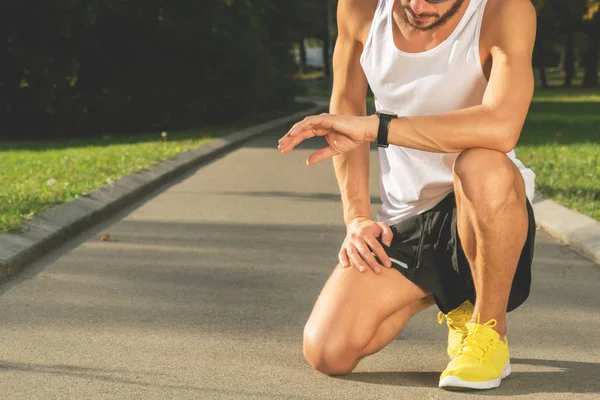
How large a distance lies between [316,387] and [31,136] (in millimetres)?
18089

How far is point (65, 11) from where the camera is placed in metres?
19.9

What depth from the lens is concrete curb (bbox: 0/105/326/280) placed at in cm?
705

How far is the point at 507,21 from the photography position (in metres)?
4.32

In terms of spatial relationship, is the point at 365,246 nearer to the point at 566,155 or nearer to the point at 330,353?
the point at 330,353

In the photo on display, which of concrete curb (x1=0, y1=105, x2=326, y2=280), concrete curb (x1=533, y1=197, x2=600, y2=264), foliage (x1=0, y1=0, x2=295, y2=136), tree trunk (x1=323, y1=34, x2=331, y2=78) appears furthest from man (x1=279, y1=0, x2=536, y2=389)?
tree trunk (x1=323, y1=34, x2=331, y2=78)

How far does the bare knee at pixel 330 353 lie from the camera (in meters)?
4.45

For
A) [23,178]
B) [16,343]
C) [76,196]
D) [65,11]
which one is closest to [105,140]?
[65,11]

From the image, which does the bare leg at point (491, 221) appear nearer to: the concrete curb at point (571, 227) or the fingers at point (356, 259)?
the fingers at point (356, 259)

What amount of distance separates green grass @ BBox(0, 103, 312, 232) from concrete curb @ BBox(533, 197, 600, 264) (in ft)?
12.3

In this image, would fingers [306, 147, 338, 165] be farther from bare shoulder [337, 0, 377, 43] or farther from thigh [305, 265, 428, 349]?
bare shoulder [337, 0, 377, 43]

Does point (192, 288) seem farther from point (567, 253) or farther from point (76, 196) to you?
point (76, 196)

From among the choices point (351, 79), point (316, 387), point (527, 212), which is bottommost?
point (316, 387)

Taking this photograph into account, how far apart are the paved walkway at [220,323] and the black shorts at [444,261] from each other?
32cm

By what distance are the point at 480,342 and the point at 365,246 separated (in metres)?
0.62
